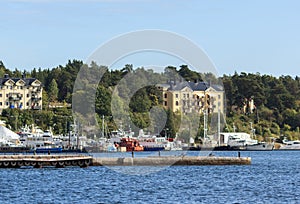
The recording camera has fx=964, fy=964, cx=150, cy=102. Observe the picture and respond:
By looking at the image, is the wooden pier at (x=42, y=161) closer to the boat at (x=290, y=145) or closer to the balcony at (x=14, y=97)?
the boat at (x=290, y=145)

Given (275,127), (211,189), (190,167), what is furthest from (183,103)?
(211,189)

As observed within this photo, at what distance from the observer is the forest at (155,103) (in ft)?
487

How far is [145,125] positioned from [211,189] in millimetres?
89467

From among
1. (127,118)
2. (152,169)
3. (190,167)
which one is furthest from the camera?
(127,118)

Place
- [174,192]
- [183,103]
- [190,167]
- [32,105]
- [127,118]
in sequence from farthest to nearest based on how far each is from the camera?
[32,105] < [183,103] < [127,118] < [190,167] < [174,192]

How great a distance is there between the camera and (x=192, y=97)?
165500 millimetres

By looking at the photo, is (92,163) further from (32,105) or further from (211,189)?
(32,105)

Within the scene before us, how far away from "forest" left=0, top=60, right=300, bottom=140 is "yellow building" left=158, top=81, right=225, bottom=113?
224 cm

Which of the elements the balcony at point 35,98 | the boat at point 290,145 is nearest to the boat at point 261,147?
the boat at point 290,145

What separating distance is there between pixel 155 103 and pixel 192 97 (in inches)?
894

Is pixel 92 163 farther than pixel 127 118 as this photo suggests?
No

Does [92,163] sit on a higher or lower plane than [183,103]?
lower

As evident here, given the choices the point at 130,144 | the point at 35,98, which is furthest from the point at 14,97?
the point at 130,144

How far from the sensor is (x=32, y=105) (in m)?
179
